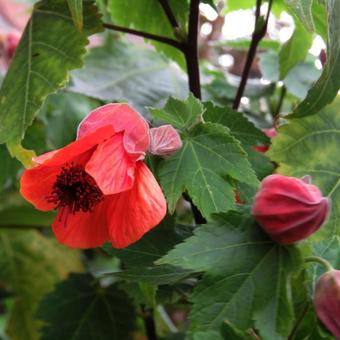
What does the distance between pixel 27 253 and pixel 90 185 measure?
0.71m

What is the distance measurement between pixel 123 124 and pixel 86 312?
1.43 ft

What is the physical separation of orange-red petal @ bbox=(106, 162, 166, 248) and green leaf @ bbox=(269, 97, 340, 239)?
169 mm

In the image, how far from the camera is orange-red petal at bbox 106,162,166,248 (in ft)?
1.71

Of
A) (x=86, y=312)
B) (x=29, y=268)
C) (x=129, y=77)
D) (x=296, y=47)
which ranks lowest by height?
(x=29, y=268)

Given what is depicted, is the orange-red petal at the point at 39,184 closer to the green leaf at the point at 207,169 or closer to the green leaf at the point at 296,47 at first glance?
the green leaf at the point at 207,169

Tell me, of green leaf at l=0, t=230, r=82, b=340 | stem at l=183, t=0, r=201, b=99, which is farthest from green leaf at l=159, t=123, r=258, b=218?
green leaf at l=0, t=230, r=82, b=340

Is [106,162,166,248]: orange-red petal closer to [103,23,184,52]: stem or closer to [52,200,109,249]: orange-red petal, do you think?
[52,200,109,249]: orange-red petal

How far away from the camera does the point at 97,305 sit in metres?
0.94

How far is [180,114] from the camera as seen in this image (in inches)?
24.2

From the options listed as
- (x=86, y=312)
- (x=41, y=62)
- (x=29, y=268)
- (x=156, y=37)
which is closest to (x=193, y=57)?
(x=156, y=37)

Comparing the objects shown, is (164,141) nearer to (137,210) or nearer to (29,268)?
(137,210)

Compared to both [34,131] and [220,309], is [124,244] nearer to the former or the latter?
[220,309]

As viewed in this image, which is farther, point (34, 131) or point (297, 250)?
Result: point (34, 131)

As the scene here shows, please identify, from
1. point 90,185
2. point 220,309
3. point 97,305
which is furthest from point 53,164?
point 97,305
